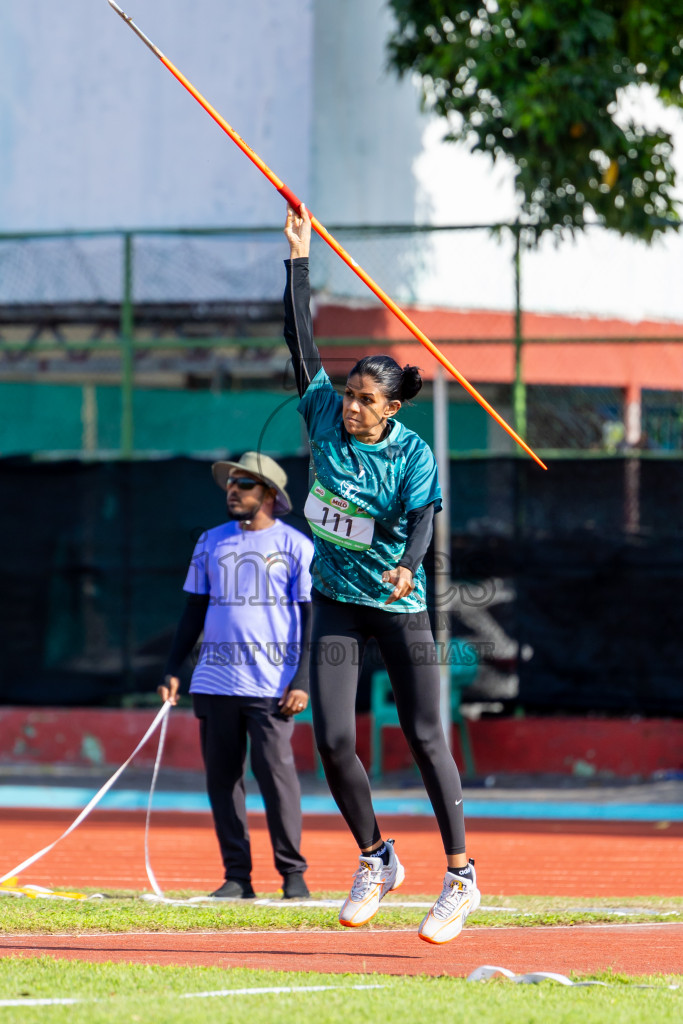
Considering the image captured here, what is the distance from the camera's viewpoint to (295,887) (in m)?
7.19

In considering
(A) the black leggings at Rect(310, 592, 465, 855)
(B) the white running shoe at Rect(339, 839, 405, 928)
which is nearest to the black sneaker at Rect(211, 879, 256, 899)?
(B) the white running shoe at Rect(339, 839, 405, 928)

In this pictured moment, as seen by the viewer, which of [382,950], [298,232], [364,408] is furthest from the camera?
[298,232]

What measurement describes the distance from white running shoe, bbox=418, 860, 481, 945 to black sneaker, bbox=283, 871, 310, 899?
1.82m

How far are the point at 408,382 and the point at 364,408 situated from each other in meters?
0.23

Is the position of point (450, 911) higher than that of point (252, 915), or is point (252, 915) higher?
point (450, 911)

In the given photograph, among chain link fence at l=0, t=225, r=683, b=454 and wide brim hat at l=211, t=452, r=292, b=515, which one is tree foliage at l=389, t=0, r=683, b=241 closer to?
chain link fence at l=0, t=225, r=683, b=454

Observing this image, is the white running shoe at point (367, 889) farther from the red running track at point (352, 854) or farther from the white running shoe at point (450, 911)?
the red running track at point (352, 854)

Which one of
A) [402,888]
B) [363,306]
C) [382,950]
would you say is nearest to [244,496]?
[402,888]

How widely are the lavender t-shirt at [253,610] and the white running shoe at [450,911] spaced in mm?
2078

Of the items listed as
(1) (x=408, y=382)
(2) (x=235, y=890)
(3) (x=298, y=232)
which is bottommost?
(2) (x=235, y=890)

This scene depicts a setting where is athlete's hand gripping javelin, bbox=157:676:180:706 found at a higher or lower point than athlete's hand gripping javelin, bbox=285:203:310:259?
lower

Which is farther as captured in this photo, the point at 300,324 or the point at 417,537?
the point at 300,324

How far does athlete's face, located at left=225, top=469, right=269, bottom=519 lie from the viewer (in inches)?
293

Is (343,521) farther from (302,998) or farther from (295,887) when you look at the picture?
(295,887)
